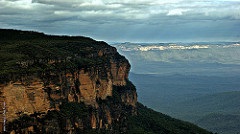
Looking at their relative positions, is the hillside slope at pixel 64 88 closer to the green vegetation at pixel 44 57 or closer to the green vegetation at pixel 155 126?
the green vegetation at pixel 44 57

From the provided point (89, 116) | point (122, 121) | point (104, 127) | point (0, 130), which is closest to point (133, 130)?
point (122, 121)

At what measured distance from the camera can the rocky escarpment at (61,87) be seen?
5909 centimetres

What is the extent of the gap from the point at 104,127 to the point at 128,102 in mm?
21900

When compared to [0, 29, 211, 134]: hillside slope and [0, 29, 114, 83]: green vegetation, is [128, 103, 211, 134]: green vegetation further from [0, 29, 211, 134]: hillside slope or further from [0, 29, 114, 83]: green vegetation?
[0, 29, 114, 83]: green vegetation

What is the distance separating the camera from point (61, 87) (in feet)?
221

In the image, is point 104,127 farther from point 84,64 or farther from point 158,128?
point 158,128

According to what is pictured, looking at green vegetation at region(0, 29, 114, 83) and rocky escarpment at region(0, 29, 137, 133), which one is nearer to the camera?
rocky escarpment at region(0, 29, 137, 133)

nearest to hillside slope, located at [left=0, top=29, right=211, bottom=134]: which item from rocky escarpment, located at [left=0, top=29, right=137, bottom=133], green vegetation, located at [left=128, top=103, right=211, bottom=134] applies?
rocky escarpment, located at [left=0, top=29, right=137, bottom=133]

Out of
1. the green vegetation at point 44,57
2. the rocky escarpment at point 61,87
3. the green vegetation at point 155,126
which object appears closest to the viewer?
the rocky escarpment at point 61,87

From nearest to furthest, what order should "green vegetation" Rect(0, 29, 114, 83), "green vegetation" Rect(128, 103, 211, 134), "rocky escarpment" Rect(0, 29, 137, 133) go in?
"rocky escarpment" Rect(0, 29, 137, 133) → "green vegetation" Rect(0, 29, 114, 83) → "green vegetation" Rect(128, 103, 211, 134)

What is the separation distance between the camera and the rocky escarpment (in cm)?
5909

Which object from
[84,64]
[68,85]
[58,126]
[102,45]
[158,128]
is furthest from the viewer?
→ [158,128]

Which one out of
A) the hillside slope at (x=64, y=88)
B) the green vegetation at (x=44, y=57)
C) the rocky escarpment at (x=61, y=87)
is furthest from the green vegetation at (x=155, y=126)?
the green vegetation at (x=44, y=57)

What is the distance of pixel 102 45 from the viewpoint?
95625mm
